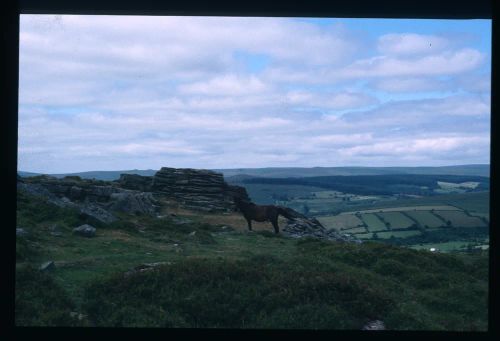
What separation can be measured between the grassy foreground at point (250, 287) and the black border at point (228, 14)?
136 inches

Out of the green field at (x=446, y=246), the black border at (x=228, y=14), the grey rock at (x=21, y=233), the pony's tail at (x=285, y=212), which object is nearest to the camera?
the black border at (x=228, y=14)

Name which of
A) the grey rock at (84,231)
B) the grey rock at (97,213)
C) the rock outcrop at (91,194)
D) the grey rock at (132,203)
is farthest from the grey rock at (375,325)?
the grey rock at (132,203)

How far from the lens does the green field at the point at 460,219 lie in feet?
40.9

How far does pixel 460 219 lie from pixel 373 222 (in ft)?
7.84

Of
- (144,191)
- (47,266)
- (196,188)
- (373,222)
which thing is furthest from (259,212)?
(47,266)

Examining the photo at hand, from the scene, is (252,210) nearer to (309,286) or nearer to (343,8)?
(309,286)

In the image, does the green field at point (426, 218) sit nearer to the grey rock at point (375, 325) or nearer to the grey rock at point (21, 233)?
the grey rock at point (375, 325)

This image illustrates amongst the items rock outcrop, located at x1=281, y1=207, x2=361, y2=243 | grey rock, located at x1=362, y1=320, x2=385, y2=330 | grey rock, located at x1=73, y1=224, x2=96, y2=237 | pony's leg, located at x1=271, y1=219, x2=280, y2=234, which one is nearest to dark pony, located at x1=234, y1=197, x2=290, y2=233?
pony's leg, located at x1=271, y1=219, x2=280, y2=234

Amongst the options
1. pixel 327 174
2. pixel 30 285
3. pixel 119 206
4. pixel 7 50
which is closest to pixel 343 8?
pixel 7 50

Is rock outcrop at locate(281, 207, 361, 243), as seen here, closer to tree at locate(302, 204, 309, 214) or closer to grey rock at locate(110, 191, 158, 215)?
tree at locate(302, 204, 309, 214)

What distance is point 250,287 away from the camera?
9688 mm

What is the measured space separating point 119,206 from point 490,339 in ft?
64.6

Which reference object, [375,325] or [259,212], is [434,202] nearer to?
[259,212]

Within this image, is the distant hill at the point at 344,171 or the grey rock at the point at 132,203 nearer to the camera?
the distant hill at the point at 344,171
